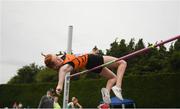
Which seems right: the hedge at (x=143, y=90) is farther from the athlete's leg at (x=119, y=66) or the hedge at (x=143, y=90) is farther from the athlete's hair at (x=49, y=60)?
the athlete's hair at (x=49, y=60)

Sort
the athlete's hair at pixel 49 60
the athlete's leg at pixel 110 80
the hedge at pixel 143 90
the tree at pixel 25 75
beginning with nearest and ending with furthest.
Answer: the athlete's hair at pixel 49 60 < the athlete's leg at pixel 110 80 < the hedge at pixel 143 90 < the tree at pixel 25 75

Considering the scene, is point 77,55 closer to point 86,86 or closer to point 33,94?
point 86,86

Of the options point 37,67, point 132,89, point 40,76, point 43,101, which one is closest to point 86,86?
point 132,89

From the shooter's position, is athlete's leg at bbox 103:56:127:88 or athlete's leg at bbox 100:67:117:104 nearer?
athlete's leg at bbox 103:56:127:88

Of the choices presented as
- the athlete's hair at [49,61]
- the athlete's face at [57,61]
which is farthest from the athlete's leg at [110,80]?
the athlete's hair at [49,61]

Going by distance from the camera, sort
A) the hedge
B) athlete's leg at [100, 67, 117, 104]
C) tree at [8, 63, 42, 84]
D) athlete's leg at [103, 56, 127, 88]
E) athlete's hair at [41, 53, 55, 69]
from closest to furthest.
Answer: athlete's hair at [41, 53, 55, 69] → athlete's leg at [103, 56, 127, 88] → athlete's leg at [100, 67, 117, 104] → the hedge → tree at [8, 63, 42, 84]

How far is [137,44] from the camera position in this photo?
38.6 m

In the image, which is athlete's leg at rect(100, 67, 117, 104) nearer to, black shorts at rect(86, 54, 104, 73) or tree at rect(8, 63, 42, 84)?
black shorts at rect(86, 54, 104, 73)

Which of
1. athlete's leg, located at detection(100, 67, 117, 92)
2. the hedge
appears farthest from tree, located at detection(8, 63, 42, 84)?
athlete's leg, located at detection(100, 67, 117, 92)

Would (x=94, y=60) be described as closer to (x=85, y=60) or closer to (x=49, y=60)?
(x=85, y=60)

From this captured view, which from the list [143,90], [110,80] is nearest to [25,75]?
[143,90]

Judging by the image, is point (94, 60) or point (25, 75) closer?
point (94, 60)

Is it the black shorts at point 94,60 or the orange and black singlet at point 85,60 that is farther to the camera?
the black shorts at point 94,60

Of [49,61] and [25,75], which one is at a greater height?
[25,75]
